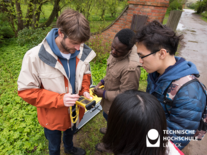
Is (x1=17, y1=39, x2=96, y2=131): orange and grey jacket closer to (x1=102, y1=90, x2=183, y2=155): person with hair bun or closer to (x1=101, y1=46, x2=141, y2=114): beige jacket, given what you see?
(x1=101, y1=46, x2=141, y2=114): beige jacket

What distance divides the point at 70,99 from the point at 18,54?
5721 mm

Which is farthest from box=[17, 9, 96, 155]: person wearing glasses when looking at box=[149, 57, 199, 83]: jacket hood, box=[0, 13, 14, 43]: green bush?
box=[0, 13, 14, 43]: green bush

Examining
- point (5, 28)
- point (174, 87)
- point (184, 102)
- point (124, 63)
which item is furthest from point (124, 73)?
point (5, 28)

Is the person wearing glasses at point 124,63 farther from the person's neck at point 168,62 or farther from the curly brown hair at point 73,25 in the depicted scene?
the curly brown hair at point 73,25

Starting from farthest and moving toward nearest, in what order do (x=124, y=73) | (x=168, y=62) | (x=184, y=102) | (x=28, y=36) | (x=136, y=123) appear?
(x=28, y=36) < (x=124, y=73) < (x=168, y=62) < (x=184, y=102) < (x=136, y=123)

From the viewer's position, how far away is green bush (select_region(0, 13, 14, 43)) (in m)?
6.35

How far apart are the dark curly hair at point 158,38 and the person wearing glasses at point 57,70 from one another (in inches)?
23.9

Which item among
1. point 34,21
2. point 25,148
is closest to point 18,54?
point 34,21

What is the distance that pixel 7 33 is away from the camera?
7035 millimetres

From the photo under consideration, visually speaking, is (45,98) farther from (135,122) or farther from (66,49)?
(135,122)

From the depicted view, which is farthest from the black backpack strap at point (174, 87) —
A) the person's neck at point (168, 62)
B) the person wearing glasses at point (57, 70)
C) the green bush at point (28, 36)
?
the green bush at point (28, 36)

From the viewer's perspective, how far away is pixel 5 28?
679cm

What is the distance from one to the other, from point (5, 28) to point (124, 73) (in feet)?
26.3

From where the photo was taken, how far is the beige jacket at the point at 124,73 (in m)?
1.65
